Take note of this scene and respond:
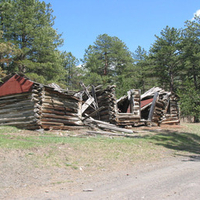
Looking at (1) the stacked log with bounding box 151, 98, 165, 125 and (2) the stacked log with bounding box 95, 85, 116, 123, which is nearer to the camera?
(2) the stacked log with bounding box 95, 85, 116, 123

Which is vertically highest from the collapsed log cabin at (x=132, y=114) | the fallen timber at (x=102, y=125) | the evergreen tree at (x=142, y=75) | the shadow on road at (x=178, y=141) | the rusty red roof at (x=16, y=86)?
the evergreen tree at (x=142, y=75)

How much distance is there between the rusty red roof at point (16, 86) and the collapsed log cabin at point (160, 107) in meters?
9.81

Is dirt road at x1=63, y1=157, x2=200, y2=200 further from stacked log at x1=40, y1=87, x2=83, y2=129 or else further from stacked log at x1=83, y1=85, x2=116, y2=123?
stacked log at x1=83, y1=85, x2=116, y2=123

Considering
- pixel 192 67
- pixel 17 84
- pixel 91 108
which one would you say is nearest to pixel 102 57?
pixel 192 67

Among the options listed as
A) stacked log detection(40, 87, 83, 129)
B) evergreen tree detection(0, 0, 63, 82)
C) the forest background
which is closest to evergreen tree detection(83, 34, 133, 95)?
the forest background

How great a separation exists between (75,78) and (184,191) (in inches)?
1777

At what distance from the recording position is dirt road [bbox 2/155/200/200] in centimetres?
443

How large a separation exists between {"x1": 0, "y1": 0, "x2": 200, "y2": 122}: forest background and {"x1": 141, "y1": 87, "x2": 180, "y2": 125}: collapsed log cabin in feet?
7.93

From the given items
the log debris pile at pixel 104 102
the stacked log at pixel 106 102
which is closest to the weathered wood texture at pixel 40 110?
the log debris pile at pixel 104 102

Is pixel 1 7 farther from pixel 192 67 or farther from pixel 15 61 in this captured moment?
pixel 192 67

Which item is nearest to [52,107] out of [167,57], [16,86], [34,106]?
[34,106]

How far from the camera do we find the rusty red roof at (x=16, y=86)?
543 inches

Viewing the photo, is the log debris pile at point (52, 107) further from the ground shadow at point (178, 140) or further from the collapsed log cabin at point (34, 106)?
the ground shadow at point (178, 140)

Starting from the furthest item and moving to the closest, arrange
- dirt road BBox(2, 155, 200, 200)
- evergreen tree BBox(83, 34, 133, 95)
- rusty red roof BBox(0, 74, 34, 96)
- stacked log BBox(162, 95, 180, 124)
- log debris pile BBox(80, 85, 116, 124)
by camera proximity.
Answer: evergreen tree BBox(83, 34, 133, 95), stacked log BBox(162, 95, 180, 124), log debris pile BBox(80, 85, 116, 124), rusty red roof BBox(0, 74, 34, 96), dirt road BBox(2, 155, 200, 200)
